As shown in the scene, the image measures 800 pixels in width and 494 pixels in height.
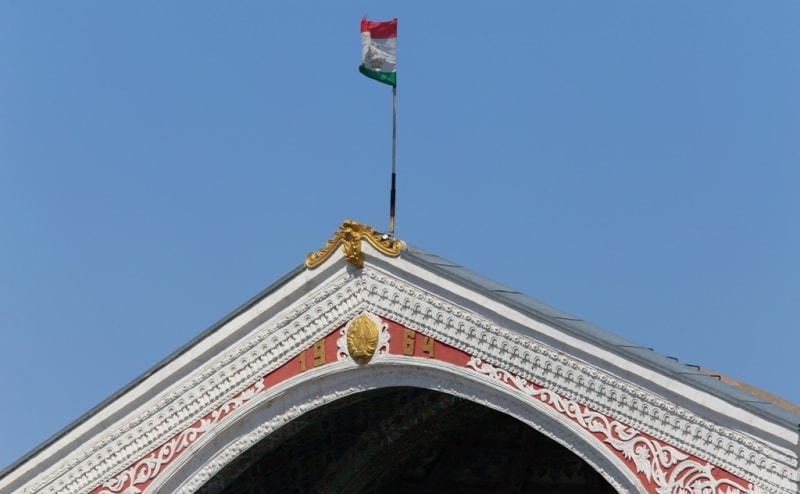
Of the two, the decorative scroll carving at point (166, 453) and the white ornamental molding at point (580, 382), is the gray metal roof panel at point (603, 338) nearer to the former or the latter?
the white ornamental molding at point (580, 382)

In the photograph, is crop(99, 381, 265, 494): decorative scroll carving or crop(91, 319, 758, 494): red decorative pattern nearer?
crop(91, 319, 758, 494): red decorative pattern

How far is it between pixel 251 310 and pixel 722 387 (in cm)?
531

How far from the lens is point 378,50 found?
2575cm

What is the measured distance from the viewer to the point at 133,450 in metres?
25.5

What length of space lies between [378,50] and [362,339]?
336 centimetres

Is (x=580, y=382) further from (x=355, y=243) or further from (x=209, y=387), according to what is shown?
(x=209, y=387)

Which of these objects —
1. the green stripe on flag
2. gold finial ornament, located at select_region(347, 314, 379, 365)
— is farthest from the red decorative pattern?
the green stripe on flag

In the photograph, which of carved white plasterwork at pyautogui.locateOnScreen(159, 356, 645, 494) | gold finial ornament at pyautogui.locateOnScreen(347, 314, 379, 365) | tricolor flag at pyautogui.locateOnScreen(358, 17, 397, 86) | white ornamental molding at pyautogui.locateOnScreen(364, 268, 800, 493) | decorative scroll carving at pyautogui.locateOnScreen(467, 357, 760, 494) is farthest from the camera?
tricolor flag at pyautogui.locateOnScreen(358, 17, 397, 86)

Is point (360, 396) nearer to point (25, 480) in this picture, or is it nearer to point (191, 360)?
point (191, 360)

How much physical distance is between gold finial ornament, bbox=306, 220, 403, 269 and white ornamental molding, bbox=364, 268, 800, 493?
212 mm

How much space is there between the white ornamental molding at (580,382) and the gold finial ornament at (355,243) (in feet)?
0.69

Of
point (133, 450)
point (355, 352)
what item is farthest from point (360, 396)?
point (133, 450)

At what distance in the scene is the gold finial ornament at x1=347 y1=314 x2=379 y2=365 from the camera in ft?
79.9

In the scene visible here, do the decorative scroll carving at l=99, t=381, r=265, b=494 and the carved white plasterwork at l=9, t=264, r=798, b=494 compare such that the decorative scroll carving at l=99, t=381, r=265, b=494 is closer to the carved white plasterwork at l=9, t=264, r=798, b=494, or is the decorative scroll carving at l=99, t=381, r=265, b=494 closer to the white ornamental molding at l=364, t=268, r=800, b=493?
the carved white plasterwork at l=9, t=264, r=798, b=494
